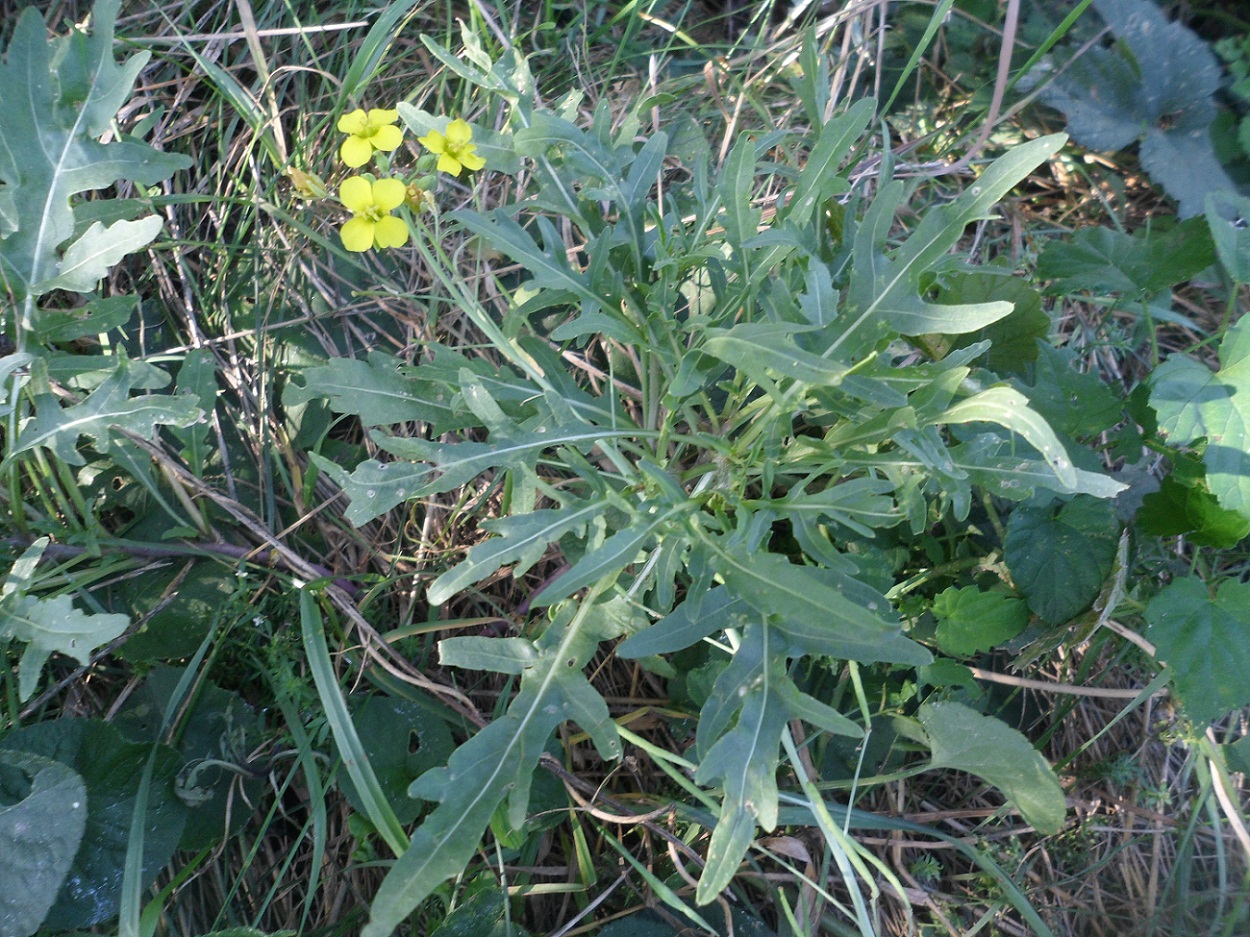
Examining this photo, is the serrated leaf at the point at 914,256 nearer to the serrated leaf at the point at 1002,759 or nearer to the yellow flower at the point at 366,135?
the serrated leaf at the point at 1002,759

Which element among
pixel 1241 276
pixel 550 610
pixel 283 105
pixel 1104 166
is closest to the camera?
pixel 550 610

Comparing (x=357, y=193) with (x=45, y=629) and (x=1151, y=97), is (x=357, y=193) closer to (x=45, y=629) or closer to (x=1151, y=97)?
(x=45, y=629)

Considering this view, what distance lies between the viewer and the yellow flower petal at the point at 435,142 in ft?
4.88

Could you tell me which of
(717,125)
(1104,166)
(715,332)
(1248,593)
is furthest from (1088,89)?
(715,332)

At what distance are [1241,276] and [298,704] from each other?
193 centimetres

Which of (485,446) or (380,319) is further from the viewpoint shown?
(380,319)

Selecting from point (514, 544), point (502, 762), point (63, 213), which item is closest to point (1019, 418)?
point (514, 544)

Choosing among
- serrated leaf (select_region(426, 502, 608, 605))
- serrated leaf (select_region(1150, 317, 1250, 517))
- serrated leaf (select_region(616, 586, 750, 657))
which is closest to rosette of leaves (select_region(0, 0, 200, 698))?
serrated leaf (select_region(426, 502, 608, 605))

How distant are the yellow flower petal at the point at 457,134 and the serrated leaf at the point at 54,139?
50cm

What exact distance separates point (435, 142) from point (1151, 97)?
1.79m

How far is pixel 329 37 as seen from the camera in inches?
82.1

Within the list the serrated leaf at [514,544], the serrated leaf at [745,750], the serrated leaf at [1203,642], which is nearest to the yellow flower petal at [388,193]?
the serrated leaf at [514,544]

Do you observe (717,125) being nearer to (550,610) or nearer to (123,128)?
(550,610)

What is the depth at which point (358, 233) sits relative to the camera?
1420mm
